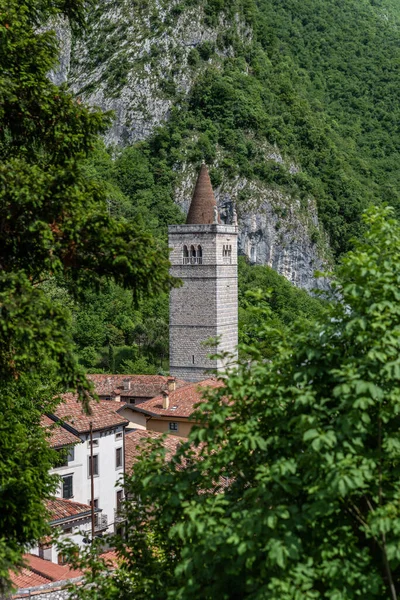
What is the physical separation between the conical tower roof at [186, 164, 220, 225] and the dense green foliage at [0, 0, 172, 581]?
169ft

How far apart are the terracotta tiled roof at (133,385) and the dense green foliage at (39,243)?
38744 mm

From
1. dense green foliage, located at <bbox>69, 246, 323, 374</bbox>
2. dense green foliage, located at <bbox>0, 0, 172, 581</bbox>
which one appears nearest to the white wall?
dense green foliage, located at <bbox>0, 0, 172, 581</bbox>

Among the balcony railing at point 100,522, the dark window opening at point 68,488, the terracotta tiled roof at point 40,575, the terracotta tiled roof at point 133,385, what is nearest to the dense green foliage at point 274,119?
the terracotta tiled roof at point 133,385

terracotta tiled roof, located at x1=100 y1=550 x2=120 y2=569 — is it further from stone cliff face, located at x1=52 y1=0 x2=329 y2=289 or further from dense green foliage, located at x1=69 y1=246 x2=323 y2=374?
stone cliff face, located at x1=52 y1=0 x2=329 y2=289

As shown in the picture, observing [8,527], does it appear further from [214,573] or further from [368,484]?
[368,484]

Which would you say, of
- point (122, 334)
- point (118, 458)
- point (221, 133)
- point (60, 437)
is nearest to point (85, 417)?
point (118, 458)

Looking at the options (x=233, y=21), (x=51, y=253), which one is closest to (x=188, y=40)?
(x=233, y=21)

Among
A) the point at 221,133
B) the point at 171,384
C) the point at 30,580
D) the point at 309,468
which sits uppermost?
the point at 221,133

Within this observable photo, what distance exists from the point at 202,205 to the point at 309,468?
185ft

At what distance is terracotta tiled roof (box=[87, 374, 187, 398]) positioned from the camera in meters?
51.1

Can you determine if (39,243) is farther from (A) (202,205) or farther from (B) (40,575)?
(A) (202,205)

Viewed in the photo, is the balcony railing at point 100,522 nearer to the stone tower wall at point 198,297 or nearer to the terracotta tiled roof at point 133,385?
the terracotta tiled roof at point 133,385

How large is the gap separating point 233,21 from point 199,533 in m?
131

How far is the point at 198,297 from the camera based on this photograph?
2469 inches
